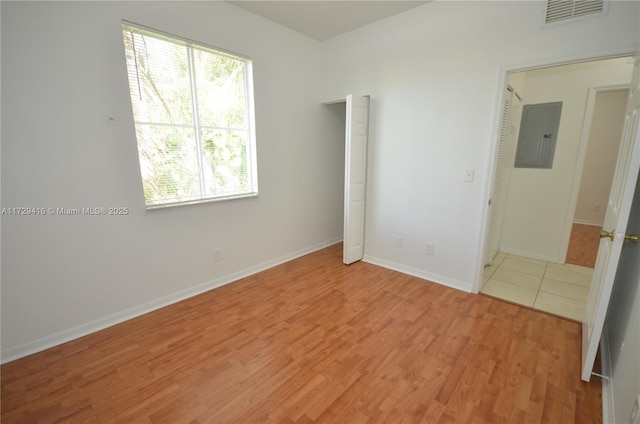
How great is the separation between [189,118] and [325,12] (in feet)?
5.85

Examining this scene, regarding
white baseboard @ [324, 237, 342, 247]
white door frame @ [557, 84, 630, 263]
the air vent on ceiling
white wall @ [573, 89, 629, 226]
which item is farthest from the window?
white wall @ [573, 89, 629, 226]

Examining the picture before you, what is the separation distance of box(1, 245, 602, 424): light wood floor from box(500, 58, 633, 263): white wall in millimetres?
1674

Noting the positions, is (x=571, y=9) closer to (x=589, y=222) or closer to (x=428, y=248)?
(x=428, y=248)

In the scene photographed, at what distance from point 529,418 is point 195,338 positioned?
86.7 inches

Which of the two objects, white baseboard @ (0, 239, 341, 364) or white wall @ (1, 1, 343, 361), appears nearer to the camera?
white wall @ (1, 1, 343, 361)

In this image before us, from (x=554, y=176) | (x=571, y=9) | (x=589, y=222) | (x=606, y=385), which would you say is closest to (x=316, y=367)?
(x=606, y=385)

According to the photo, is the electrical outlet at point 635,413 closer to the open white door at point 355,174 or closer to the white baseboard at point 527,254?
the open white door at point 355,174

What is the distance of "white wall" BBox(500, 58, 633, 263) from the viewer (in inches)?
126

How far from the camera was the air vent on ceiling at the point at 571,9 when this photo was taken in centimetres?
199

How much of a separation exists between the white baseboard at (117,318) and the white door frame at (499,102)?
2.34 meters

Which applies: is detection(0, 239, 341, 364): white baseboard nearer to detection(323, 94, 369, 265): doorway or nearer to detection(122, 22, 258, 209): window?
detection(122, 22, 258, 209): window

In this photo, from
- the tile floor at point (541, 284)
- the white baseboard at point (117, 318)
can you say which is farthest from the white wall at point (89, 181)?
the tile floor at point (541, 284)

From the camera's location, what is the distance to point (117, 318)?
7.55 feet

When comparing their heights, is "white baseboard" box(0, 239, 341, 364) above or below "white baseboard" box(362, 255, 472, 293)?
below
